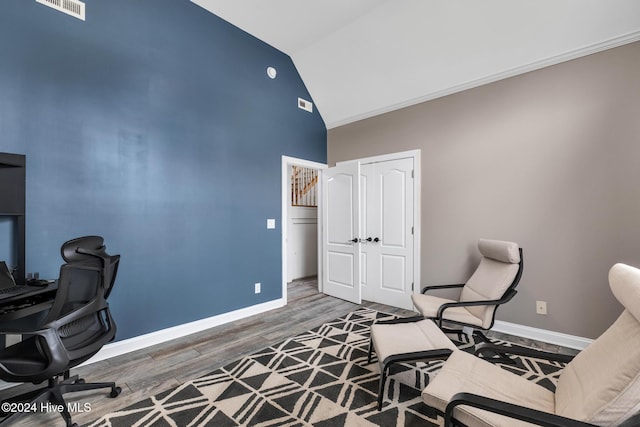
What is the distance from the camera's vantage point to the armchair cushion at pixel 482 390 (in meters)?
1.21

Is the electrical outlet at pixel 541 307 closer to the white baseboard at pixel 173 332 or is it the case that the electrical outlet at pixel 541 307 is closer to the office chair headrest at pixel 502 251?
the office chair headrest at pixel 502 251

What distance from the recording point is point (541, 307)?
286 cm

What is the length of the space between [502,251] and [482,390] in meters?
1.56

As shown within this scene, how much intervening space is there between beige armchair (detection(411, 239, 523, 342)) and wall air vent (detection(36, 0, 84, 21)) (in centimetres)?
411

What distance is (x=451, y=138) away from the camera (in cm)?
344

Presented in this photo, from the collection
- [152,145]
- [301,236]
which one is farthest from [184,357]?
[301,236]

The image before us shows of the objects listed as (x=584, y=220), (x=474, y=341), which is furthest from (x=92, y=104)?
(x=584, y=220)

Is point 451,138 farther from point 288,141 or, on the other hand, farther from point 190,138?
point 190,138

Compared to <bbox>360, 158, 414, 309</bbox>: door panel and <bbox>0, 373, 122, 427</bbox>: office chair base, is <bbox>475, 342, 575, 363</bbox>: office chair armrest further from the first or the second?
<bbox>0, 373, 122, 427</bbox>: office chair base

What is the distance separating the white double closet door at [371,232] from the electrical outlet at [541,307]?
1359 millimetres

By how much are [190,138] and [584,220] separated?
13.6ft

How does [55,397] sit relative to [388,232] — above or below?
below

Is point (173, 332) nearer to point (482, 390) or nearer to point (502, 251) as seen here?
point (482, 390)

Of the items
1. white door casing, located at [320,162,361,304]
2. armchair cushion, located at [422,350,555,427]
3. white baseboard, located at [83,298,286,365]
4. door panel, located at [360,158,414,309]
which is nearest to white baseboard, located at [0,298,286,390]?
white baseboard, located at [83,298,286,365]
